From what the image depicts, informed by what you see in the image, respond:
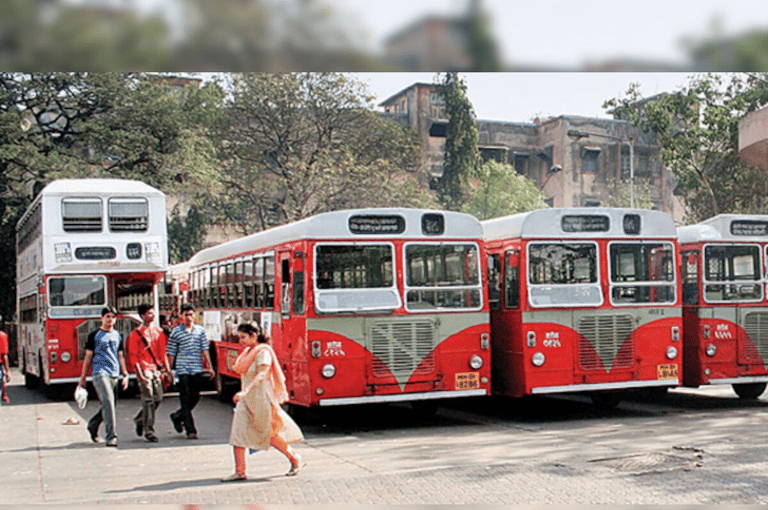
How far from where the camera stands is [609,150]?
66875 millimetres

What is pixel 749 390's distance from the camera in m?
16.4

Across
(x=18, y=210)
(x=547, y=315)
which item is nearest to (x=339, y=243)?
(x=547, y=315)

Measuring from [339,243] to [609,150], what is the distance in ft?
186

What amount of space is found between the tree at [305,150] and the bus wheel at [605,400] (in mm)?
21937

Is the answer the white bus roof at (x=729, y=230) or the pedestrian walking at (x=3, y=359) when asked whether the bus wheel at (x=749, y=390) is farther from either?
the pedestrian walking at (x=3, y=359)

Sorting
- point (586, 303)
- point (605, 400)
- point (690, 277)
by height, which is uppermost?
point (690, 277)

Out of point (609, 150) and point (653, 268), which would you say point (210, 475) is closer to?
point (653, 268)

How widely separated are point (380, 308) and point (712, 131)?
25345mm

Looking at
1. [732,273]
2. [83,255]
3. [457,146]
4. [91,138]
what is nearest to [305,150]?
[91,138]

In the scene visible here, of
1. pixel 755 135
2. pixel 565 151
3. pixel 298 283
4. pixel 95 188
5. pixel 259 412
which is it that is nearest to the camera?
pixel 259 412

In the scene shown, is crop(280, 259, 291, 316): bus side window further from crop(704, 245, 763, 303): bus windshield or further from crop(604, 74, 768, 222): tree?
crop(604, 74, 768, 222): tree

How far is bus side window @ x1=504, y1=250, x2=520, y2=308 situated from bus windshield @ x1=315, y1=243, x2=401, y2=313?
5.98 feet

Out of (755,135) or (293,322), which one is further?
(755,135)

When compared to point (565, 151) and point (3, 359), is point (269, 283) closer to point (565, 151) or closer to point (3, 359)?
point (3, 359)
